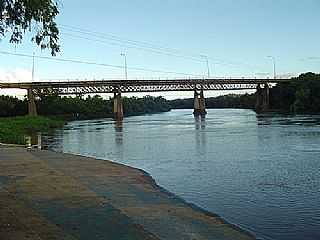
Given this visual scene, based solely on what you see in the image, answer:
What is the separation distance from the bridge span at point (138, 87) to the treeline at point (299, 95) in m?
4.20

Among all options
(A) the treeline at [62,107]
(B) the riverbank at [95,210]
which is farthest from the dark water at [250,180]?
(A) the treeline at [62,107]

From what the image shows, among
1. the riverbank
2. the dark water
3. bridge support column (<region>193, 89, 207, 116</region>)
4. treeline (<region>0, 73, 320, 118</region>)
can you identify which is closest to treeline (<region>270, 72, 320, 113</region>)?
treeline (<region>0, 73, 320, 118</region>)

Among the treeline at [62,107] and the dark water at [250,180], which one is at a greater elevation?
the treeline at [62,107]

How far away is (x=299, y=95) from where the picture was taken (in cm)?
14550

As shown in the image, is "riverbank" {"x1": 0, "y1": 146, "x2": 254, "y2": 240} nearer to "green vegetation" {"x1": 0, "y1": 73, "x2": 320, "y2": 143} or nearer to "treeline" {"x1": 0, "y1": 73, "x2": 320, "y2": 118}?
"green vegetation" {"x1": 0, "y1": 73, "x2": 320, "y2": 143}

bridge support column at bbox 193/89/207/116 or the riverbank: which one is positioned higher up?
bridge support column at bbox 193/89/207/116

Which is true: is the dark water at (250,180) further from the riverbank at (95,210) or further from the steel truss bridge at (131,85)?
the steel truss bridge at (131,85)

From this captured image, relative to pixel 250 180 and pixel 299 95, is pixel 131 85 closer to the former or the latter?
pixel 299 95

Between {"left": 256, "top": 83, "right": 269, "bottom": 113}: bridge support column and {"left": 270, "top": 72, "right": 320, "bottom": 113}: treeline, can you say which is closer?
{"left": 270, "top": 72, "right": 320, "bottom": 113}: treeline

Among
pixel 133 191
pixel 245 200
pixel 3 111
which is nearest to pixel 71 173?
pixel 133 191

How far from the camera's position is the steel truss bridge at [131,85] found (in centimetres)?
15341

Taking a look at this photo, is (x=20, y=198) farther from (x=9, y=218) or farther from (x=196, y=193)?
(x=196, y=193)

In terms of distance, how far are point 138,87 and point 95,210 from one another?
157 meters

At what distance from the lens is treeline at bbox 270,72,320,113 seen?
5615 inches
